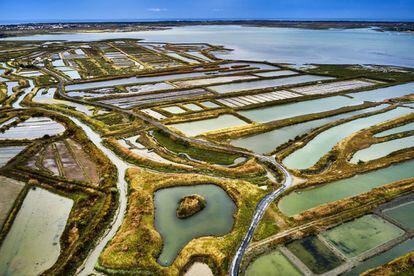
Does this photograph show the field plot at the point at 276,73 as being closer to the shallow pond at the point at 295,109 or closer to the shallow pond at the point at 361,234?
the shallow pond at the point at 295,109

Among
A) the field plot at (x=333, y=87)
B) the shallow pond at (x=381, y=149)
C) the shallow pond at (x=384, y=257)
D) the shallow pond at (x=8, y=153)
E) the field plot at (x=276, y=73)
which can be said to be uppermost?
the field plot at (x=276, y=73)

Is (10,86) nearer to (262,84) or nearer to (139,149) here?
(139,149)

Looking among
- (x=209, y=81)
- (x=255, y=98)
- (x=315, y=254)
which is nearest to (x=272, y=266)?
(x=315, y=254)

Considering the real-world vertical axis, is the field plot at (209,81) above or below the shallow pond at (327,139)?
above

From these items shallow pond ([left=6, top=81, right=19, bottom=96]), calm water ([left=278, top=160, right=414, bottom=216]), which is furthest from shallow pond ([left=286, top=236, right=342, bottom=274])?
shallow pond ([left=6, top=81, right=19, bottom=96])

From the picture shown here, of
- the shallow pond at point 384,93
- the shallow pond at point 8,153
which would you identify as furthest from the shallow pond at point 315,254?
the shallow pond at point 384,93

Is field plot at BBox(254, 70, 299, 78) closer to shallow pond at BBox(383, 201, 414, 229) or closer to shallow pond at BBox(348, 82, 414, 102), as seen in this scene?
shallow pond at BBox(348, 82, 414, 102)
